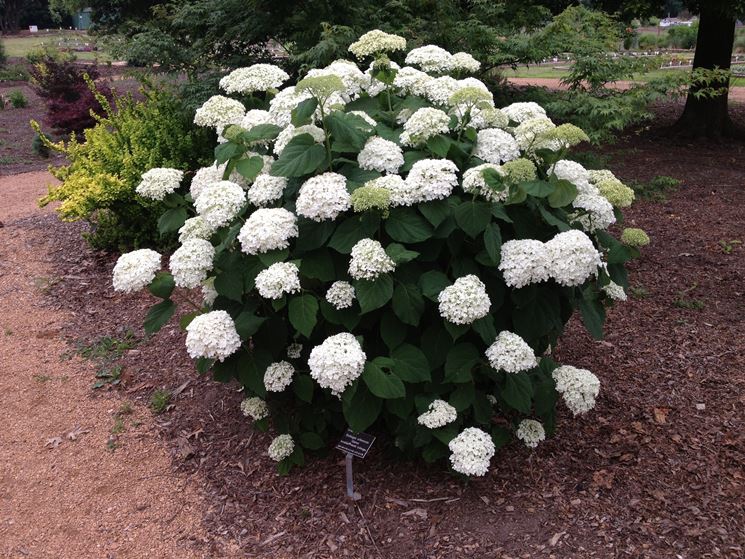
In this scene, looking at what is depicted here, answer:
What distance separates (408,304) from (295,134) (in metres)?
0.83

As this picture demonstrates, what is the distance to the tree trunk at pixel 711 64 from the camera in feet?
26.3

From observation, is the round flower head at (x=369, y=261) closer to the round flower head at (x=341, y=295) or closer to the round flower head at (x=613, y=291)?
the round flower head at (x=341, y=295)

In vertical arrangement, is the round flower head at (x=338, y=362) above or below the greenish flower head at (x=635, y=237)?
below

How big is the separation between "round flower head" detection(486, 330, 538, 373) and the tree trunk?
6538 mm


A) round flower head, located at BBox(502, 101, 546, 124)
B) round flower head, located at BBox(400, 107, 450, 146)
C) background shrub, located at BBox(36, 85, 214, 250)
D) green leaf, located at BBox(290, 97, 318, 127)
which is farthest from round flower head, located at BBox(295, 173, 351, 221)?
background shrub, located at BBox(36, 85, 214, 250)

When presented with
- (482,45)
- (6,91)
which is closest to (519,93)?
(482,45)

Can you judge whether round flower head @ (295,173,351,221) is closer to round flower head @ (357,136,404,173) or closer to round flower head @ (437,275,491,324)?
round flower head @ (357,136,404,173)

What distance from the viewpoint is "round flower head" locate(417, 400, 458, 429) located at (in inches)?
98.7

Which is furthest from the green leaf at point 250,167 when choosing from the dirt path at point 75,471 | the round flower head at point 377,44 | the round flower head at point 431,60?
the dirt path at point 75,471

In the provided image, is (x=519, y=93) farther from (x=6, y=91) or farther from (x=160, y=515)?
(x=6, y=91)

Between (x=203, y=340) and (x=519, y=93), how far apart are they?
4761 mm

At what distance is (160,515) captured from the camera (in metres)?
2.82

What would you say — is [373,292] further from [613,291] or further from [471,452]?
[613,291]

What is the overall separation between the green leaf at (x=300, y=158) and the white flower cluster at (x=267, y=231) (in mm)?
153
